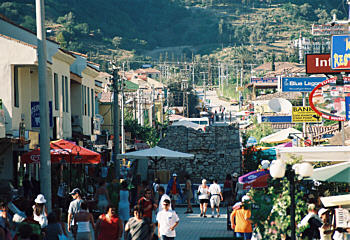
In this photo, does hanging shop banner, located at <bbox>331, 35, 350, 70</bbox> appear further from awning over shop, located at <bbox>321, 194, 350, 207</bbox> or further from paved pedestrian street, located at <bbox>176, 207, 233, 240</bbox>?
awning over shop, located at <bbox>321, 194, 350, 207</bbox>

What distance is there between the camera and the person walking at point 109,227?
14328mm

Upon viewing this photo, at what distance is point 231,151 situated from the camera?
4075cm

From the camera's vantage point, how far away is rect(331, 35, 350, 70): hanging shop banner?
2041 cm

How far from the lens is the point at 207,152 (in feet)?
134

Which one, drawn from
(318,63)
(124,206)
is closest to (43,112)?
(124,206)

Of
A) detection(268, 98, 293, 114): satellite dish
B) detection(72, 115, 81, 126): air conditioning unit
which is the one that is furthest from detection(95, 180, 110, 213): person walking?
detection(268, 98, 293, 114): satellite dish

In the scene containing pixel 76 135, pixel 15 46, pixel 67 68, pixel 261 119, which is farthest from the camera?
pixel 261 119

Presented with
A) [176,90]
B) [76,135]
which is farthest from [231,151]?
[176,90]

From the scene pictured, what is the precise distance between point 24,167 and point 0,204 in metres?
16.0

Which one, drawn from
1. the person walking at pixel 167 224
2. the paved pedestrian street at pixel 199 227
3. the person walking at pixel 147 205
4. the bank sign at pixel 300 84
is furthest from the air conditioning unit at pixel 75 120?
the person walking at pixel 167 224

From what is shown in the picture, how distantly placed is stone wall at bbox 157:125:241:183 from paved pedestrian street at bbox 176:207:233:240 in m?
10.9

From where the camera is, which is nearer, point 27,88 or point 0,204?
point 0,204

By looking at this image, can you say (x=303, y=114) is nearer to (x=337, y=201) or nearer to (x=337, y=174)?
(x=337, y=174)

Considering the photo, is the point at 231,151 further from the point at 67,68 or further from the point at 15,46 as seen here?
the point at 15,46
